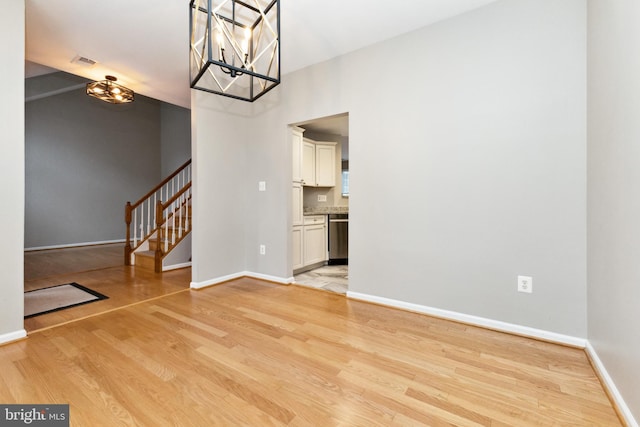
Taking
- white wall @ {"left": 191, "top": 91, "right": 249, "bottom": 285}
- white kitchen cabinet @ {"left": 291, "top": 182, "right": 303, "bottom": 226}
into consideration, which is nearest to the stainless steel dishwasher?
white kitchen cabinet @ {"left": 291, "top": 182, "right": 303, "bottom": 226}

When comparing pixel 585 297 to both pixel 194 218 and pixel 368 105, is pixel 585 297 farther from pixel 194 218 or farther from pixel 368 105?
pixel 194 218

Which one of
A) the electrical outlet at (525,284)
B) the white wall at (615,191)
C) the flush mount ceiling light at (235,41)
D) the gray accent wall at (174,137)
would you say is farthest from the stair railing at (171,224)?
the white wall at (615,191)

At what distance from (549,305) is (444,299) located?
2.33ft

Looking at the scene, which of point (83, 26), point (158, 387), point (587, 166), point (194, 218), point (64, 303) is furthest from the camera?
point (194, 218)

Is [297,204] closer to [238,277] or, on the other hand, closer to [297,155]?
[297,155]

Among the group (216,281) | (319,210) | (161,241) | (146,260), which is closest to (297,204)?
(319,210)

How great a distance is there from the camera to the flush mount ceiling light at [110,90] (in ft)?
11.8

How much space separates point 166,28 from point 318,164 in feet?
8.75

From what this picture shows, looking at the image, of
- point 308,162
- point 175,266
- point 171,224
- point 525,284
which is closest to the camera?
point 525,284

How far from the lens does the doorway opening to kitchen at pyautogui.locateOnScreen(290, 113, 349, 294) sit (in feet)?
12.8

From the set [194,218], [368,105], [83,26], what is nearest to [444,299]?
[368,105]

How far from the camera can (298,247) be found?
3.99 meters

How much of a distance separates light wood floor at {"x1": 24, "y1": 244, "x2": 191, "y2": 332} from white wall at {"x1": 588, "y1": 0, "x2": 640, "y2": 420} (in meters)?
3.62

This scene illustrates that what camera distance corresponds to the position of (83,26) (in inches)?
100.0
